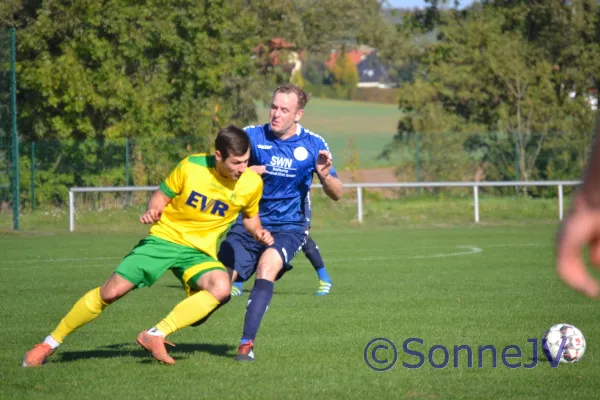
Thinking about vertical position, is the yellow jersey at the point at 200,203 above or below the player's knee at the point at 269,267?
above

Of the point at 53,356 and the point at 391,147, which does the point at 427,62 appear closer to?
the point at 391,147

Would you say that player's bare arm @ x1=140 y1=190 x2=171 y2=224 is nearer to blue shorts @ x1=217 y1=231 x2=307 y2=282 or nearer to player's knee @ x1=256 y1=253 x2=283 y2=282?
player's knee @ x1=256 y1=253 x2=283 y2=282

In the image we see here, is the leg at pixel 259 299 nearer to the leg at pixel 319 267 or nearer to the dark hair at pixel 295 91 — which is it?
the dark hair at pixel 295 91

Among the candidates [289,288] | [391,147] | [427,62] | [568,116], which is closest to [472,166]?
[391,147]

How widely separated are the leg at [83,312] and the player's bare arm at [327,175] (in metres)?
1.64

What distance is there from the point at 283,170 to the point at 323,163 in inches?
17.1

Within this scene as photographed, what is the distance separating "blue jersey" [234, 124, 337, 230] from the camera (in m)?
7.54

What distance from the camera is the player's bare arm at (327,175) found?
7.21 m

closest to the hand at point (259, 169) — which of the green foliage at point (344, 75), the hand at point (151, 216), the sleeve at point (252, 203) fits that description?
the sleeve at point (252, 203)

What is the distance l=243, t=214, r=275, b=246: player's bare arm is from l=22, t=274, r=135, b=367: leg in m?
0.89

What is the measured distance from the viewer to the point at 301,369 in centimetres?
642

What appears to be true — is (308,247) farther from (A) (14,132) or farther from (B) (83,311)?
(A) (14,132)

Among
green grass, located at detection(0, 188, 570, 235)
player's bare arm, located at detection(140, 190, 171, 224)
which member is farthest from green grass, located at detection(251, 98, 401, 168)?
player's bare arm, located at detection(140, 190, 171, 224)

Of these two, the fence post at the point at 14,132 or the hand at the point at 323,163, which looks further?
the fence post at the point at 14,132
